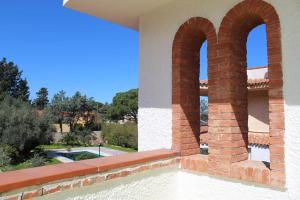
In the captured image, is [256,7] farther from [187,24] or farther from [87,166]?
[87,166]

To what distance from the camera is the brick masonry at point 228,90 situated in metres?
3.11

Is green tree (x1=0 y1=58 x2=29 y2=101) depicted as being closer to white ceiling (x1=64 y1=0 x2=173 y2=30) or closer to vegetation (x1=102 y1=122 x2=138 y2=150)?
vegetation (x1=102 y1=122 x2=138 y2=150)

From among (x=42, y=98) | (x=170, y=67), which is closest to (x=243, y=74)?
(x=170, y=67)

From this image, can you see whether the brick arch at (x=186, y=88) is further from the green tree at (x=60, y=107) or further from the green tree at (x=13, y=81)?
the green tree at (x=13, y=81)

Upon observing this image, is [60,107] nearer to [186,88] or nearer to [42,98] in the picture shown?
[42,98]

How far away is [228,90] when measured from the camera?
11.8ft

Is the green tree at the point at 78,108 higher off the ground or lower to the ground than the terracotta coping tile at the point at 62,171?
higher

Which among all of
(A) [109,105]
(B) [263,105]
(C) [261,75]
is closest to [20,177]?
(B) [263,105]

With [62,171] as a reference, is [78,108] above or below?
above

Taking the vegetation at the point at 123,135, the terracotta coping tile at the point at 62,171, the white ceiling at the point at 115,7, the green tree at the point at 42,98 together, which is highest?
the green tree at the point at 42,98

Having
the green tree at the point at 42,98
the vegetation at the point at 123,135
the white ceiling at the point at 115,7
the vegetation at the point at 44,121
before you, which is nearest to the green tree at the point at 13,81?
the vegetation at the point at 44,121

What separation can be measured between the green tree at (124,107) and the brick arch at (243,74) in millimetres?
49294

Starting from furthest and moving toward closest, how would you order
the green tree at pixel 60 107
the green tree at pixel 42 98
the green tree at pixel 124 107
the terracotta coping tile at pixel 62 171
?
the green tree at pixel 42 98
the green tree at pixel 124 107
the green tree at pixel 60 107
the terracotta coping tile at pixel 62 171

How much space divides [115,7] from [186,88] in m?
1.69
